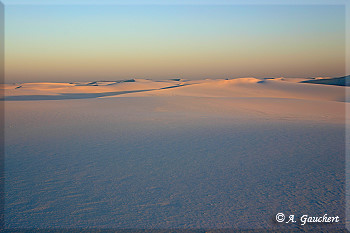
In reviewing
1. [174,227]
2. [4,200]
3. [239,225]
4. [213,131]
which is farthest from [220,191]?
[213,131]

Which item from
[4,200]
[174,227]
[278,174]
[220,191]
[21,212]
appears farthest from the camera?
[278,174]

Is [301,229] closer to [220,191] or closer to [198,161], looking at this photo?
[220,191]

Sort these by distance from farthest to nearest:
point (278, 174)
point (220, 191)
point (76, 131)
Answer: point (76, 131) < point (278, 174) < point (220, 191)

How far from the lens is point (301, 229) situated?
3.62 metres

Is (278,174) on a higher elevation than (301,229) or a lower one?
higher

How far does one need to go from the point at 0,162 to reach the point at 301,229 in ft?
20.8

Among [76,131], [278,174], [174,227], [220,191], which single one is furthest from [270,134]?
[76,131]

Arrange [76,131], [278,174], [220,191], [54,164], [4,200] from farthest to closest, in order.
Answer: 1. [76,131]
2. [54,164]
3. [278,174]
4. [220,191]
5. [4,200]

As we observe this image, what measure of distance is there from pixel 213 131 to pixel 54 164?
558 cm

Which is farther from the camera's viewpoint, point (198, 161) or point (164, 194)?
point (198, 161)

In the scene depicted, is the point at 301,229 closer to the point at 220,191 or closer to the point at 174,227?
the point at 220,191

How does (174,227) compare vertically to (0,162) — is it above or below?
below

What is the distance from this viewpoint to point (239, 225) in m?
3.63

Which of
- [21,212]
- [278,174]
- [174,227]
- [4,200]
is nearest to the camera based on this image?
[174,227]
